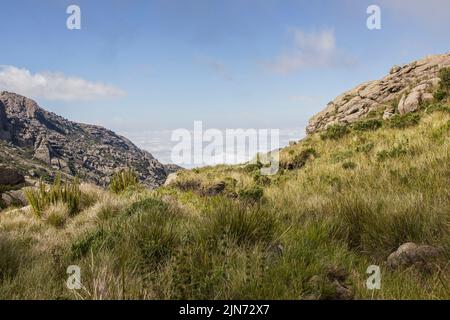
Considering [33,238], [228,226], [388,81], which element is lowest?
[33,238]

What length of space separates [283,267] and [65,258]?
2.70 m

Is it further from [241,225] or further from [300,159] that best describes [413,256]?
[300,159]

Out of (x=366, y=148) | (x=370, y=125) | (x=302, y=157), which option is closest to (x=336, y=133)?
(x=370, y=125)

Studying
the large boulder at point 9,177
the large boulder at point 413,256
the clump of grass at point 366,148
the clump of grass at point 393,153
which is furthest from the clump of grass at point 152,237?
the large boulder at point 9,177

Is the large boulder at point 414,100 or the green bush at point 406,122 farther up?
the large boulder at point 414,100

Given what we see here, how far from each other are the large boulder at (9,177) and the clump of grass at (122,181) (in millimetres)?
16962

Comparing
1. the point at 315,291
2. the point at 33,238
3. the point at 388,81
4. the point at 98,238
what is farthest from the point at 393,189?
the point at 388,81

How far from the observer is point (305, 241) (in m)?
4.41

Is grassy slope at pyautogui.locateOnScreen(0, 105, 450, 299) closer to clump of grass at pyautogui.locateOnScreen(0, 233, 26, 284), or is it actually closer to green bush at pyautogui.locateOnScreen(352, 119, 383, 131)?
clump of grass at pyautogui.locateOnScreen(0, 233, 26, 284)

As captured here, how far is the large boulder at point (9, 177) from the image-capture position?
2833 cm

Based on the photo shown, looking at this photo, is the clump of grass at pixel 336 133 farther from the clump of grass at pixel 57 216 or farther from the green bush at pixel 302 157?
the clump of grass at pixel 57 216

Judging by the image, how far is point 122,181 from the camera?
1560 cm

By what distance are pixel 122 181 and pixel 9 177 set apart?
18.4m
